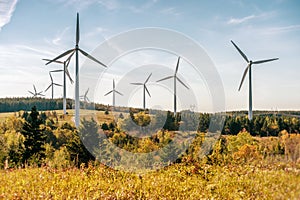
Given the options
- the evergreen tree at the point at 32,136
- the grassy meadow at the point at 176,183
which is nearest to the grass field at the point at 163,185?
the grassy meadow at the point at 176,183

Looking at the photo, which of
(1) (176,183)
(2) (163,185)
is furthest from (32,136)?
(2) (163,185)

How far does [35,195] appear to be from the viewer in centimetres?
737

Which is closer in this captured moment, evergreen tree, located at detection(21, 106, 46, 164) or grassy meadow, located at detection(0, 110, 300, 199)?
grassy meadow, located at detection(0, 110, 300, 199)

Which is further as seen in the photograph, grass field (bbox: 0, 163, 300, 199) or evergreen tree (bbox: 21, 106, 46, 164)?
evergreen tree (bbox: 21, 106, 46, 164)

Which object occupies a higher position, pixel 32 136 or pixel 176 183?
pixel 176 183

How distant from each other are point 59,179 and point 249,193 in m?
5.19

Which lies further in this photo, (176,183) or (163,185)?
(176,183)

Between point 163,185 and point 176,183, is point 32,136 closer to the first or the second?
point 176,183

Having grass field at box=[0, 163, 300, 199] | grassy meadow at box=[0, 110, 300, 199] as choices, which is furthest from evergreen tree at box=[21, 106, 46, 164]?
grass field at box=[0, 163, 300, 199]

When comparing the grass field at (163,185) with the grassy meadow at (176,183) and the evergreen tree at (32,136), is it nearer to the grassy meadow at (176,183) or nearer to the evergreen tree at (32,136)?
the grassy meadow at (176,183)

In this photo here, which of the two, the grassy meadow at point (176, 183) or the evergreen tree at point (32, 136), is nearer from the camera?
the grassy meadow at point (176, 183)

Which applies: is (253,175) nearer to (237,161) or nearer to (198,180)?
(198,180)

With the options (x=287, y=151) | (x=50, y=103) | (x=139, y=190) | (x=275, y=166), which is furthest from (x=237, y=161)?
(x=50, y=103)

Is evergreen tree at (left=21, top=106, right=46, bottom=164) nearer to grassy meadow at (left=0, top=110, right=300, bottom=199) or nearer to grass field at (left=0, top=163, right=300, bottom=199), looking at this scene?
grassy meadow at (left=0, top=110, right=300, bottom=199)
